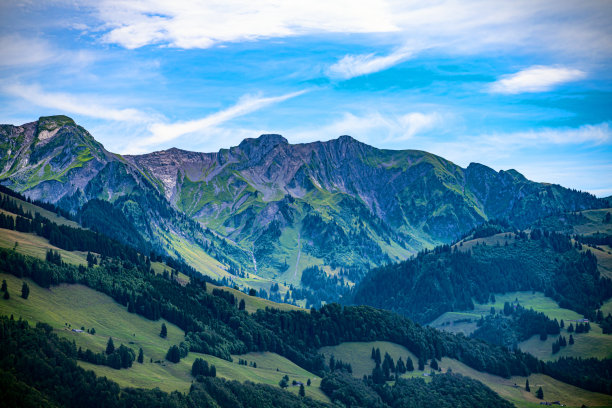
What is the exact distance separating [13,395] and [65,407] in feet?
63.5

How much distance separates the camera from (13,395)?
185 meters

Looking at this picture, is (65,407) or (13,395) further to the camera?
(65,407)

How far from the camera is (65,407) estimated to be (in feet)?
654
